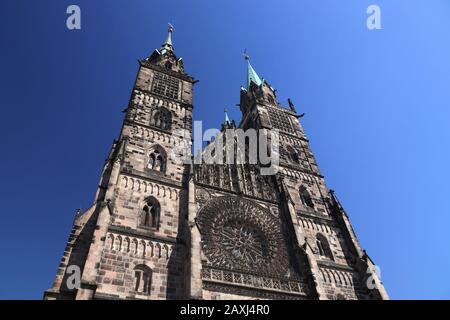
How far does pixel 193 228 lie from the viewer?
15328mm

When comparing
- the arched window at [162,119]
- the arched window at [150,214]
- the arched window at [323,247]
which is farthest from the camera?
the arched window at [162,119]

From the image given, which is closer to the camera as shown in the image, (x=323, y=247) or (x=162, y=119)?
(x=323, y=247)

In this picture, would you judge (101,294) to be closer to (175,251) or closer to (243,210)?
(175,251)

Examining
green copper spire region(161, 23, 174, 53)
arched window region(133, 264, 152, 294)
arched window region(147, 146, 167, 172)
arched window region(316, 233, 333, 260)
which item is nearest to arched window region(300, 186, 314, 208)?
arched window region(316, 233, 333, 260)

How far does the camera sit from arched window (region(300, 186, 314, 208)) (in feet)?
74.8

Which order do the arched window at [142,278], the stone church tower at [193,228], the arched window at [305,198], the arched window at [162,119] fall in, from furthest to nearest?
1. the arched window at [305,198]
2. the arched window at [162,119]
3. the stone church tower at [193,228]
4. the arched window at [142,278]

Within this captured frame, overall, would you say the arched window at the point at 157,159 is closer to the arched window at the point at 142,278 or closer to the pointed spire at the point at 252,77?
the arched window at the point at 142,278

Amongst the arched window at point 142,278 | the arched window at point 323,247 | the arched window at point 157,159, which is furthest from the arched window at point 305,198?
the arched window at point 142,278

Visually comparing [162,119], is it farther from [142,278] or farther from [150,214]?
[142,278]

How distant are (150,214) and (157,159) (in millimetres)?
4427

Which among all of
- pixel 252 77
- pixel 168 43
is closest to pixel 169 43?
pixel 168 43

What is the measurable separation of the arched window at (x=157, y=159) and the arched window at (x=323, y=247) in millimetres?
10978

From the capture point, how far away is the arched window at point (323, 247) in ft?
64.4
